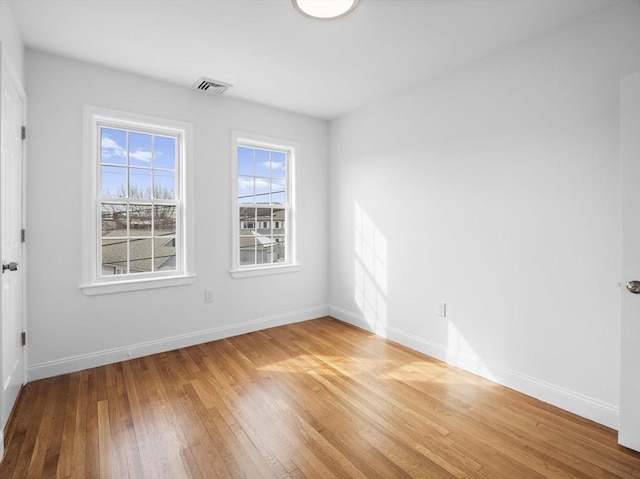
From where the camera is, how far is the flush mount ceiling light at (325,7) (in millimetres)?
2082

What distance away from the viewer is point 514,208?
2.60 meters

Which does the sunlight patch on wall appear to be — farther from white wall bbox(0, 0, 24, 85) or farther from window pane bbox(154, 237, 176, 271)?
white wall bbox(0, 0, 24, 85)

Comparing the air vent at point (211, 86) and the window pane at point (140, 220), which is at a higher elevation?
the air vent at point (211, 86)

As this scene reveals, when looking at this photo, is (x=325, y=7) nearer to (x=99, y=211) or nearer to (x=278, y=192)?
(x=278, y=192)

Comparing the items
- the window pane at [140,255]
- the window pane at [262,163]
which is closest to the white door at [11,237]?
the window pane at [140,255]

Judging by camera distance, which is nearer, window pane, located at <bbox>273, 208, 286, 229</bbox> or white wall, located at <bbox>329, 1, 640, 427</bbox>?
white wall, located at <bbox>329, 1, 640, 427</bbox>

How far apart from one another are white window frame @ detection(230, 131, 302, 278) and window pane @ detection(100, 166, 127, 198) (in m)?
1.04

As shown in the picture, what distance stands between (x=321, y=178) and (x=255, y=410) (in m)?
3.00

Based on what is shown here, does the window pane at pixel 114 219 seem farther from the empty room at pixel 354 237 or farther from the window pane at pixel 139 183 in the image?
the window pane at pixel 139 183

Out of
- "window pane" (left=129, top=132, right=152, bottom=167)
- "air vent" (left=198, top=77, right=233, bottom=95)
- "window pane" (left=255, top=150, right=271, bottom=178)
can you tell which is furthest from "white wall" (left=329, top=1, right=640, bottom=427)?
"window pane" (left=129, top=132, right=152, bottom=167)

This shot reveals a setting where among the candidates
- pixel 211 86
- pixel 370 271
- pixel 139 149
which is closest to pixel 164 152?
pixel 139 149

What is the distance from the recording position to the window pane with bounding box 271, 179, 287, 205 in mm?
4188

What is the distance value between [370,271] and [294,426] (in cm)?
211

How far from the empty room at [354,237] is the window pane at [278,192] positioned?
0.70 feet
